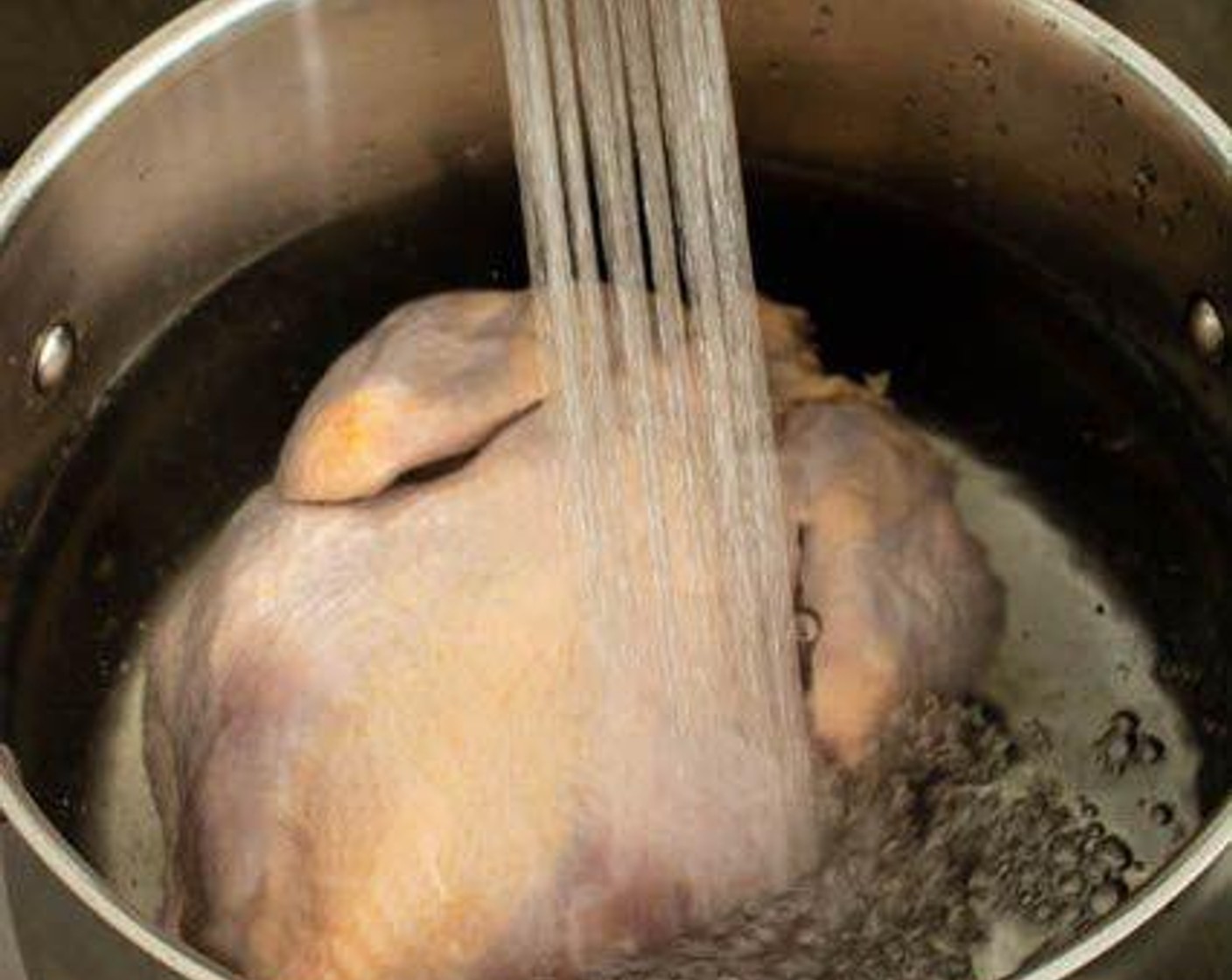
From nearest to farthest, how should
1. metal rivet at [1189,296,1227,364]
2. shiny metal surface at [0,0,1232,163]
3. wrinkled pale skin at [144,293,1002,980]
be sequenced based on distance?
wrinkled pale skin at [144,293,1002,980], metal rivet at [1189,296,1227,364], shiny metal surface at [0,0,1232,163]

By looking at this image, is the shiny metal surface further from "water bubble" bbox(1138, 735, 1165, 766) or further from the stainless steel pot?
"water bubble" bbox(1138, 735, 1165, 766)

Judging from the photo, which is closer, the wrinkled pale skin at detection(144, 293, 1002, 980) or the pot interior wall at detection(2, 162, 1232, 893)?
the wrinkled pale skin at detection(144, 293, 1002, 980)

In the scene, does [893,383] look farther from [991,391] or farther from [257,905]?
[257,905]

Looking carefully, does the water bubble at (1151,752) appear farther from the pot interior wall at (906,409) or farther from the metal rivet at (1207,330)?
the metal rivet at (1207,330)

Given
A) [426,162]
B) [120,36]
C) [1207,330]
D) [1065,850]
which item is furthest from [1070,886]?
[120,36]

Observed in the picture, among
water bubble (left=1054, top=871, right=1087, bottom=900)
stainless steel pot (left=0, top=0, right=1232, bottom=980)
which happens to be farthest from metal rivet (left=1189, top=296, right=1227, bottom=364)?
water bubble (left=1054, top=871, right=1087, bottom=900)

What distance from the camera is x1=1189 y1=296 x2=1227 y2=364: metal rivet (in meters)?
0.93

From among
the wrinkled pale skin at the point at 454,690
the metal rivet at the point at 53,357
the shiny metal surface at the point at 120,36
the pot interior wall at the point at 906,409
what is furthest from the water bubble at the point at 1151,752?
the metal rivet at the point at 53,357

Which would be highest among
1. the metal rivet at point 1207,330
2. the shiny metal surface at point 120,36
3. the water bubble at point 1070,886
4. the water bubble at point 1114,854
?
the shiny metal surface at point 120,36

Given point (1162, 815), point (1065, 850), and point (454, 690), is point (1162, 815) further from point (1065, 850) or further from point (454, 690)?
point (454, 690)

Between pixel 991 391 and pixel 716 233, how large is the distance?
239 mm

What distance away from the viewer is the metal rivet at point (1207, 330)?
933mm

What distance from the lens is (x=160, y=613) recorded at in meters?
1.08

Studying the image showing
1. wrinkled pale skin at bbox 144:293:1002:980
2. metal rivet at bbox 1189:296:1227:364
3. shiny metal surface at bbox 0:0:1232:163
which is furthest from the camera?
shiny metal surface at bbox 0:0:1232:163
